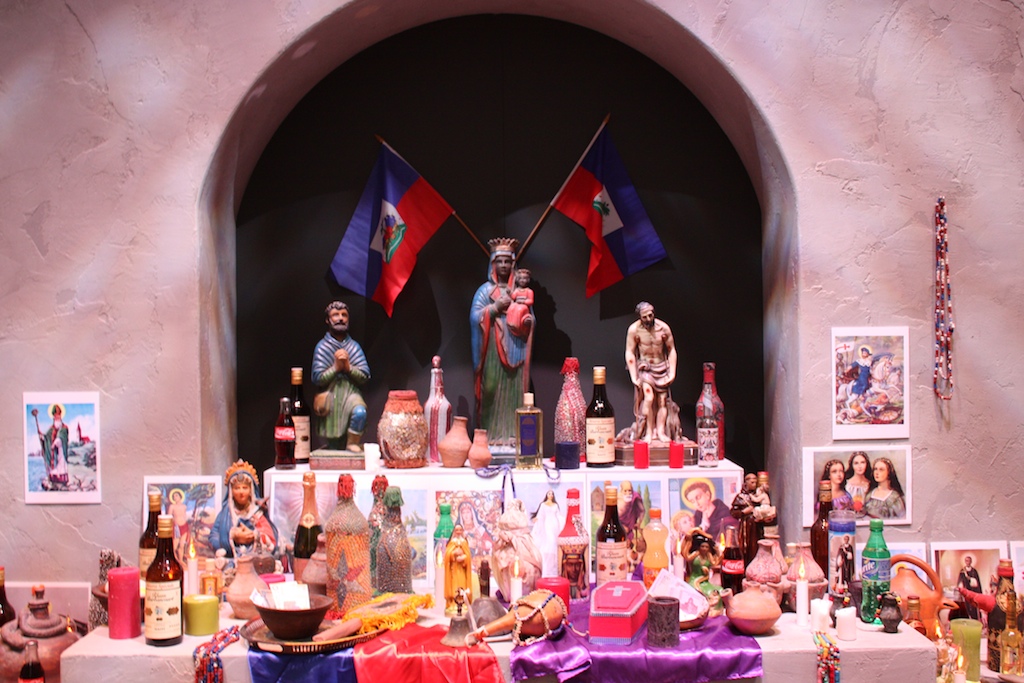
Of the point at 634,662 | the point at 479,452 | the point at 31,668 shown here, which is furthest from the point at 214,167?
the point at 634,662

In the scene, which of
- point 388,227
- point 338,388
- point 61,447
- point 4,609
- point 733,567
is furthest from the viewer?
point 388,227

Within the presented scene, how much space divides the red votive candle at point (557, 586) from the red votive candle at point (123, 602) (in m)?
1.23

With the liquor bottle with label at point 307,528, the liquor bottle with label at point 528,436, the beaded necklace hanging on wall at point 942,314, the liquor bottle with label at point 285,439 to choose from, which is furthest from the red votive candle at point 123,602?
the beaded necklace hanging on wall at point 942,314

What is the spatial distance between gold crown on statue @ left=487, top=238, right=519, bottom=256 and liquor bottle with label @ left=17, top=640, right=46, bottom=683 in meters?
1.99

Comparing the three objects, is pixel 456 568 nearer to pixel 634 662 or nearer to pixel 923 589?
pixel 634 662

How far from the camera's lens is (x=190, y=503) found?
330 centimetres

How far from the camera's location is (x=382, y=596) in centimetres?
303

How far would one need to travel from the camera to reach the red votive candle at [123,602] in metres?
2.83

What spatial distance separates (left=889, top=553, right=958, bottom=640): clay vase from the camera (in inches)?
123

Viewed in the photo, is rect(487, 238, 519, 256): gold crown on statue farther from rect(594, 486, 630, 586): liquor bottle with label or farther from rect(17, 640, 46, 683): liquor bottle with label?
rect(17, 640, 46, 683): liquor bottle with label

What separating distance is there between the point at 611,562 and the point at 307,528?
3.26ft

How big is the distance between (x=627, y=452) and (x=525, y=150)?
1.28m

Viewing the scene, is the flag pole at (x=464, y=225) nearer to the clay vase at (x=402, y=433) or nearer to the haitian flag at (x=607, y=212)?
the haitian flag at (x=607, y=212)

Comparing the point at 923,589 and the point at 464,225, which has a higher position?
the point at 464,225
